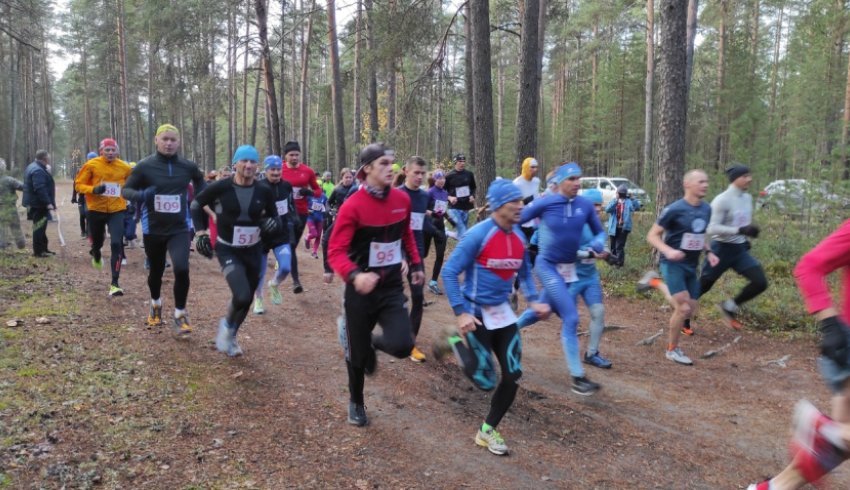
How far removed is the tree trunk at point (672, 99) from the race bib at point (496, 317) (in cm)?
692

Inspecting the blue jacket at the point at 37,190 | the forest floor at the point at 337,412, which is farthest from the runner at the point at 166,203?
the blue jacket at the point at 37,190

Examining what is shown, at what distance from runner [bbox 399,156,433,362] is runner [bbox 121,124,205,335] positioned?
2.55m

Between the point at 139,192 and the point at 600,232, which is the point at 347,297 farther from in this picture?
the point at 139,192

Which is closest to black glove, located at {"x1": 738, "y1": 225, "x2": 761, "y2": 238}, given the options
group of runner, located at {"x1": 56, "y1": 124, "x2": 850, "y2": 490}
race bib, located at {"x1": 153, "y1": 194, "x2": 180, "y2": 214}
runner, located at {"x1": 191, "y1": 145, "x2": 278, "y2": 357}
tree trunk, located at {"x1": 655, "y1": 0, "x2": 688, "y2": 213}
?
group of runner, located at {"x1": 56, "y1": 124, "x2": 850, "y2": 490}

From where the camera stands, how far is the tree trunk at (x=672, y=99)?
9.29m

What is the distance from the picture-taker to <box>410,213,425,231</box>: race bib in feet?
22.0

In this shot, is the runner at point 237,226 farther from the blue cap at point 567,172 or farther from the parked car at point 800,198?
the parked car at point 800,198

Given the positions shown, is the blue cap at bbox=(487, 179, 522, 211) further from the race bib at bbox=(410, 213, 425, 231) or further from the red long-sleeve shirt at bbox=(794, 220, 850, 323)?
the race bib at bbox=(410, 213, 425, 231)

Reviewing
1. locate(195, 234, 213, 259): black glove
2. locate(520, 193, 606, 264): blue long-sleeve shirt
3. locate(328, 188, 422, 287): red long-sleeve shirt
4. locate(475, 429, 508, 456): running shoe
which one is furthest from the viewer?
locate(520, 193, 606, 264): blue long-sleeve shirt

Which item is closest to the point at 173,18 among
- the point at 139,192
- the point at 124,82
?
the point at 124,82

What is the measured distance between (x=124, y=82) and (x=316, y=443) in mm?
33687

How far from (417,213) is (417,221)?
127 millimetres

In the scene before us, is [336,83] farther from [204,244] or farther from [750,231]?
[750,231]

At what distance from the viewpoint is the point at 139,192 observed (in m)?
6.26
